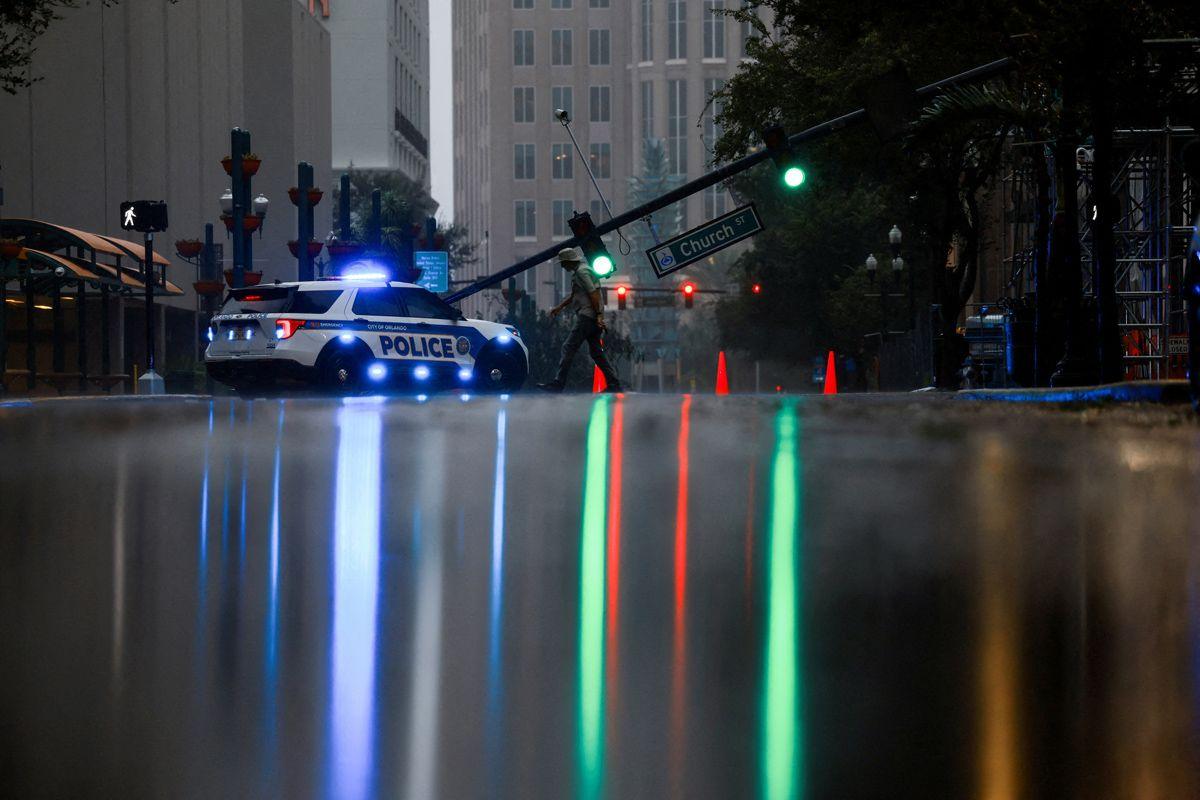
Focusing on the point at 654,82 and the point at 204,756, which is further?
the point at 654,82

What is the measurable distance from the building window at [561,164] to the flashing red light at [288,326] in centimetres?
15619

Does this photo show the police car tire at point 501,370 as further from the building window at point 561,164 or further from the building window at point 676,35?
the building window at point 676,35

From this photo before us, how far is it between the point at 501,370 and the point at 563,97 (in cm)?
16073

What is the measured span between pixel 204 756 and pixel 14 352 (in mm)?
49872

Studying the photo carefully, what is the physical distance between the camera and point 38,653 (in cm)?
471

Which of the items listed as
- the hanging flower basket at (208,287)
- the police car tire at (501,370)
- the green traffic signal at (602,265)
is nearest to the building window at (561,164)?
the hanging flower basket at (208,287)

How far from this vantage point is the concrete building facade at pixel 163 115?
5556 centimetres

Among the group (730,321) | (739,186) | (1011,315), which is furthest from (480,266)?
(1011,315)

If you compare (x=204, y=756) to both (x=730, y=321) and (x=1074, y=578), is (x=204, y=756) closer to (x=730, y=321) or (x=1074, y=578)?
(x=1074, y=578)

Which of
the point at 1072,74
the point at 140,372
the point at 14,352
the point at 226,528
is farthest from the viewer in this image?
the point at 140,372

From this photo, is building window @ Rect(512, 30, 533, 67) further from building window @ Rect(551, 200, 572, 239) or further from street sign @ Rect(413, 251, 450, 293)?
street sign @ Rect(413, 251, 450, 293)

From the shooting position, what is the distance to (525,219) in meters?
182

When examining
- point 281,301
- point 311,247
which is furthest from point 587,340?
point 311,247

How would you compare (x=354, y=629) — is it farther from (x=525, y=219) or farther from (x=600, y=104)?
Answer: (x=600, y=104)
